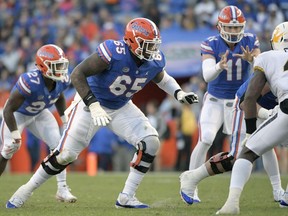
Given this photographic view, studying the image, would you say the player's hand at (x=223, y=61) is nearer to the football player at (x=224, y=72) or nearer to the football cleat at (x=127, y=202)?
the football player at (x=224, y=72)

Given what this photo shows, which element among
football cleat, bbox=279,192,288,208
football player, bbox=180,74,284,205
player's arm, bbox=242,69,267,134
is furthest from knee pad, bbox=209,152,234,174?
player's arm, bbox=242,69,267,134

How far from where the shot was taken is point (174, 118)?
14062 millimetres

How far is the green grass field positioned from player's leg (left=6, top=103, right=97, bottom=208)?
5.9 inches

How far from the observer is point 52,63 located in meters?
7.52

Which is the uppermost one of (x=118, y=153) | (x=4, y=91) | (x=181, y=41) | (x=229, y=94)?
(x=229, y=94)

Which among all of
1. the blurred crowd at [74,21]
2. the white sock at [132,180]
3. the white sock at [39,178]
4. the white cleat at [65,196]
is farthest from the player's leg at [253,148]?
the blurred crowd at [74,21]

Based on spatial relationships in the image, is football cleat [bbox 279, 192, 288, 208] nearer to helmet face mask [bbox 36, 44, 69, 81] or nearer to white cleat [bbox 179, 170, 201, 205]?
white cleat [bbox 179, 170, 201, 205]

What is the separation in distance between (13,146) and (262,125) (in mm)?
2933

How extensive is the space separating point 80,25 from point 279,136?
439 inches

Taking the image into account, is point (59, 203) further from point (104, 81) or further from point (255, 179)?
point (255, 179)

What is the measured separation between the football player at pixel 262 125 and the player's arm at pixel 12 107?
2649 millimetres

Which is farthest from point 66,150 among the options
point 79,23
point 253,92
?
point 79,23

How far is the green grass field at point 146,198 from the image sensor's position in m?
6.15

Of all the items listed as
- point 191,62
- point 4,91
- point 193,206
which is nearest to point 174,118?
point 191,62
